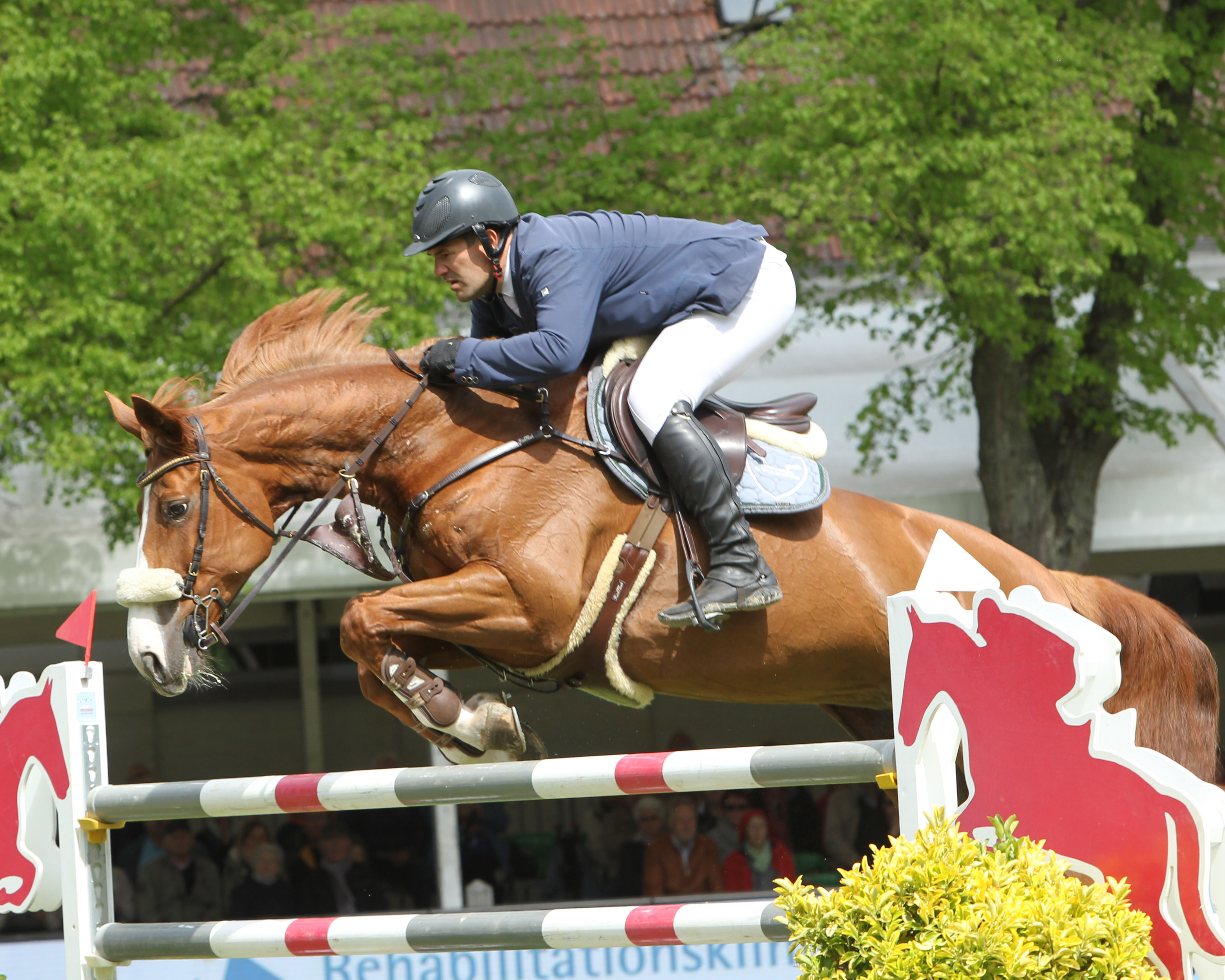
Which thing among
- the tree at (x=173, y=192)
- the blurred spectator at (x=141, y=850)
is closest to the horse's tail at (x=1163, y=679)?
the tree at (x=173, y=192)

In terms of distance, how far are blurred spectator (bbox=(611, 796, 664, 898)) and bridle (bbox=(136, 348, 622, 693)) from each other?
4242 mm

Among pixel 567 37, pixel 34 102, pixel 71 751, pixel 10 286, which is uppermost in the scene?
pixel 567 37

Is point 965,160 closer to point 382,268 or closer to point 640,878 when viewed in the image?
point 382,268

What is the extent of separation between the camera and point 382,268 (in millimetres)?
6738

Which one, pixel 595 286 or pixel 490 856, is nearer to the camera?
pixel 595 286

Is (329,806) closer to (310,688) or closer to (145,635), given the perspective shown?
(145,635)

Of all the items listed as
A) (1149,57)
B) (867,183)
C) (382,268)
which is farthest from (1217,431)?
(382,268)

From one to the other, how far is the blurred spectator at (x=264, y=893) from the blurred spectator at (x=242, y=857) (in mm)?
67

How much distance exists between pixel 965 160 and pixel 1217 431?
2.47m

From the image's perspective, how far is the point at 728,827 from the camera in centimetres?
736

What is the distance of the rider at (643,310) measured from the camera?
310 centimetres

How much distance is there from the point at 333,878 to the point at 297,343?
4546mm

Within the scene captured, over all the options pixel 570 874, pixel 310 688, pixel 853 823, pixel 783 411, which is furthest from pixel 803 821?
pixel 783 411

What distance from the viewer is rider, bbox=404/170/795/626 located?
310cm
